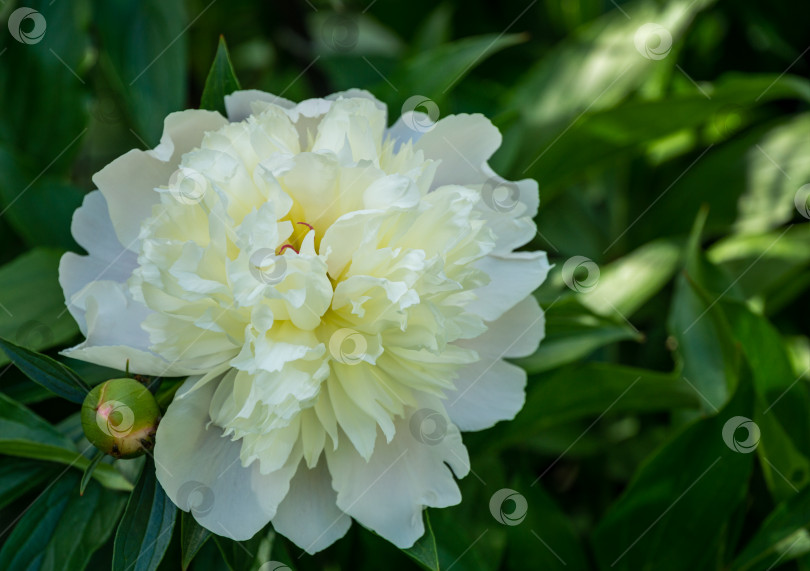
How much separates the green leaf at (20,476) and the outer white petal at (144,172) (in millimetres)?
254

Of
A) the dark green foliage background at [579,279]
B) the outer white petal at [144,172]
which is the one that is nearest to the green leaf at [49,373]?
the dark green foliage background at [579,279]

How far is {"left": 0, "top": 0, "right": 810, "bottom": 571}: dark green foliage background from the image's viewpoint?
0.72 m

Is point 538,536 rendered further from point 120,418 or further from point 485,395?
point 120,418

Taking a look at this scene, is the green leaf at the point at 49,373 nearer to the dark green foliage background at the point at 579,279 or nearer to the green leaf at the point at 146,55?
the dark green foliage background at the point at 579,279

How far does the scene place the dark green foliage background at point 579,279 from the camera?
2.36 ft

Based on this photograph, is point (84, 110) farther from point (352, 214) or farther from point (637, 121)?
point (637, 121)

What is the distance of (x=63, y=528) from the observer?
0.69 meters

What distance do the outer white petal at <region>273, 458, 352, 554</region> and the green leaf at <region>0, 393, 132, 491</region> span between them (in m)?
0.17

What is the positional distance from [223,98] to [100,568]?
47 cm

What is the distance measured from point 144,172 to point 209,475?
257 mm

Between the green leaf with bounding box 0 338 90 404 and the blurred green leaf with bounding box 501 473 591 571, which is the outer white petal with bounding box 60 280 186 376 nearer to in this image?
the green leaf with bounding box 0 338 90 404

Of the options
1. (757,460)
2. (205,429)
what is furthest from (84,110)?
(757,460)

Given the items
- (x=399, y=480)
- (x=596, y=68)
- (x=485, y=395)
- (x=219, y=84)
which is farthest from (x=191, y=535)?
(x=596, y=68)

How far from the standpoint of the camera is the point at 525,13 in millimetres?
1404
